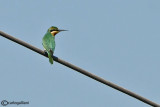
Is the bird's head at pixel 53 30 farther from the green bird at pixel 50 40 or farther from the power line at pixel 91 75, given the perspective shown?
the power line at pixel 91 75

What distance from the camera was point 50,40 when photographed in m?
7.09

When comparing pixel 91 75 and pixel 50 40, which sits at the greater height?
pixel 50 40

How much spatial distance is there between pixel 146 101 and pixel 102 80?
15.3 inches

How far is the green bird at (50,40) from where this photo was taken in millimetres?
6137

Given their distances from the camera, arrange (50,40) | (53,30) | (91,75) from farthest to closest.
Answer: (53,30) < (50,40) < (91,75)

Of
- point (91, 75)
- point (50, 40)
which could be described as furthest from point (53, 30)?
point (91, 75)

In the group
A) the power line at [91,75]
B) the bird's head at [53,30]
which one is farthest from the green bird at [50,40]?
the power line at [91,75]

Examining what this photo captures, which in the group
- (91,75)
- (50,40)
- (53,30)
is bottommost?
(91,75)

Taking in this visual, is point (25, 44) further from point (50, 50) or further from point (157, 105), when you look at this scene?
point (50, 50)

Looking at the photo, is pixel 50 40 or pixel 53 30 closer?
pixel 50 40

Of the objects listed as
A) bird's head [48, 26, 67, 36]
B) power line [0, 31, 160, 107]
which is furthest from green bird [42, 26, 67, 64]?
power line [0, 31, 160, 107]

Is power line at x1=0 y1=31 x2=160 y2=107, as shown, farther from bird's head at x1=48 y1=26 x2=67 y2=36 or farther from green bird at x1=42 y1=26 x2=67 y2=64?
bird's head at x1=48 y1=26 x2=67 y2=36

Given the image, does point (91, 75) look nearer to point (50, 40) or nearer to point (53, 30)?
point (50, 40)

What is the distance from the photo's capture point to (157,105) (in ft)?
11.5
